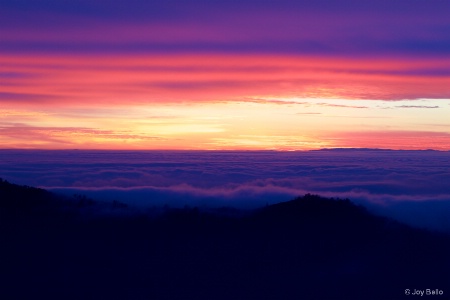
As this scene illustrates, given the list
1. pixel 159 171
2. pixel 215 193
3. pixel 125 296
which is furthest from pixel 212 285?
pixel 159 171

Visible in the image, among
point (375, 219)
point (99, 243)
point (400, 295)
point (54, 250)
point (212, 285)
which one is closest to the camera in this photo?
point (400, 295)

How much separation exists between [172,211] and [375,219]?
13.5 metres

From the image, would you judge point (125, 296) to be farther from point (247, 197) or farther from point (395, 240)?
point (247, 197)

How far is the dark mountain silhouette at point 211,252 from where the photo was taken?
28.4 metres

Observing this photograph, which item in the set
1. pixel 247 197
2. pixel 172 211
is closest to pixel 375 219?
pixel 247 197

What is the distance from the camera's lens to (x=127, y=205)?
4628 centimetres

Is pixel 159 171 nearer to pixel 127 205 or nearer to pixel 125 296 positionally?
pixel 127 205

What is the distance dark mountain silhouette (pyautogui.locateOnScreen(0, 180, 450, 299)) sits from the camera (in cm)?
2838

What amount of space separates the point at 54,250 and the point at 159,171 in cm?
3857

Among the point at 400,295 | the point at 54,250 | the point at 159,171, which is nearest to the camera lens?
the point at 400,295

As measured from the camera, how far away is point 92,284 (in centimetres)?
2888

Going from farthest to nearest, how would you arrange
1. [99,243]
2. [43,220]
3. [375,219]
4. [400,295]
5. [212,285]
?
1. [375,219]
2. [43,220]
3. [99,243]
4. [212,285]
5. [400,295]

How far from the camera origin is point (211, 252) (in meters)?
34.9

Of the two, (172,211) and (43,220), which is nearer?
(43,220)
